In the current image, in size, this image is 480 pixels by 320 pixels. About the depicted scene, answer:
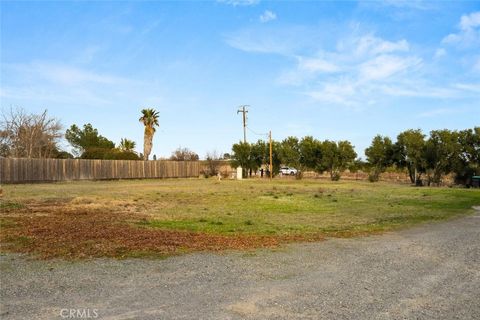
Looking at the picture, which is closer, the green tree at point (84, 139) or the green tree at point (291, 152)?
the green tree at point (291, 152)

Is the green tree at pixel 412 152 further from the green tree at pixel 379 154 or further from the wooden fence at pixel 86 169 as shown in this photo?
the wooden fence at pixel 86 169

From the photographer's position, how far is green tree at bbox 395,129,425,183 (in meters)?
45.5

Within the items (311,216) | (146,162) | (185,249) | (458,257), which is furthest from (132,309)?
(146,162)

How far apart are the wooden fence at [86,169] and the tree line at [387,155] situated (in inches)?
381

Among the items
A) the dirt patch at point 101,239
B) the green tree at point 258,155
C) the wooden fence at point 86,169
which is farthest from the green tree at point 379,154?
the dirt patch at point 101,239

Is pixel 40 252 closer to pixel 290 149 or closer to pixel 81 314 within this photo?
pixel 81 314

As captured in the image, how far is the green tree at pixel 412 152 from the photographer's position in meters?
45.5

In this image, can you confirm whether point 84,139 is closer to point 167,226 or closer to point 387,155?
point 387,155

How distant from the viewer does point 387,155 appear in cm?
5047

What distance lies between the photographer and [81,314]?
4574 millimetres

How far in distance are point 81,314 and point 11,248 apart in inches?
182

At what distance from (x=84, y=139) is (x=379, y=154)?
48.4 meters

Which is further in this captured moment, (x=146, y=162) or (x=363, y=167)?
(x=363, y=167)

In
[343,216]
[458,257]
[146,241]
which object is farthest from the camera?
[343,216]
